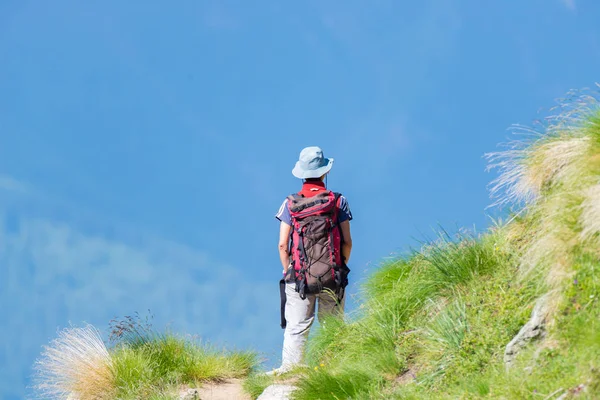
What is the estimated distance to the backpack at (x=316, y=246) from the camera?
8867 mm

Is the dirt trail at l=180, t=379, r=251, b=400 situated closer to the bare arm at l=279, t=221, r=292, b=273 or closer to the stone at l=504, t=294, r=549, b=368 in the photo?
the bare arm at l=279, t=221, r=292, b=273

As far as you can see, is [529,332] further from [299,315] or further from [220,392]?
[220,392]

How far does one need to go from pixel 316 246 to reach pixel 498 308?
8.48 ft

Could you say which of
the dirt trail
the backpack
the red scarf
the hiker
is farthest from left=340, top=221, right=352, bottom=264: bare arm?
the dirt trail

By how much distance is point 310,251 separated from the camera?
350 inches

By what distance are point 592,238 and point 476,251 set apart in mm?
1850

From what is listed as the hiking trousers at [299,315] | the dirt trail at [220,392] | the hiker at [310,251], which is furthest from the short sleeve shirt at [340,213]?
the dirt trail at [220,392]

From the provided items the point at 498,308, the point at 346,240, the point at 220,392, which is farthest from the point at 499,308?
the point at 220,392

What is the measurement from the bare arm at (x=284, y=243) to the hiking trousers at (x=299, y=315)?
28cm

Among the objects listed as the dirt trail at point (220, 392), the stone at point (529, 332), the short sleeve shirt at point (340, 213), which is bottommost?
the stone at point (529, 332)

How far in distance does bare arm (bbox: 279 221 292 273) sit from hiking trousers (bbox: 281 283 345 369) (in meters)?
0.28

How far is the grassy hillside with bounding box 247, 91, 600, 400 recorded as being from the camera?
5.74 m

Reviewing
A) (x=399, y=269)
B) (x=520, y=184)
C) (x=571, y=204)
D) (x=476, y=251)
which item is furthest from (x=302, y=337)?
(x=571, y=204)

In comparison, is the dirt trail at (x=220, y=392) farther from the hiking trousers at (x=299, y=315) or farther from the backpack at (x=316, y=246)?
the backpack at (x=316, y=246)
